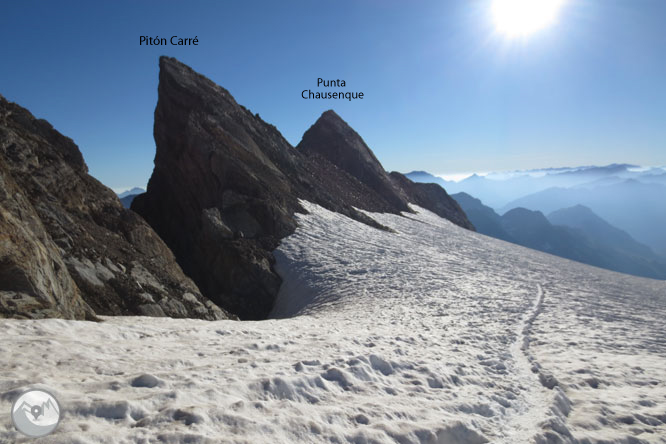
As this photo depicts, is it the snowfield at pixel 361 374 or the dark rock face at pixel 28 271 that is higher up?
the dark rock face at pixel 28 271

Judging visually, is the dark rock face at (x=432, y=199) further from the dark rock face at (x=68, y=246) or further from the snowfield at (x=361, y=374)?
the dark rock face at (x=68, y=246)

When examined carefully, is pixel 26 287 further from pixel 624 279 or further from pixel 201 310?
pixel 624 279

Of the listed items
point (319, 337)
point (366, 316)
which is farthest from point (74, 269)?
point (366, 316)

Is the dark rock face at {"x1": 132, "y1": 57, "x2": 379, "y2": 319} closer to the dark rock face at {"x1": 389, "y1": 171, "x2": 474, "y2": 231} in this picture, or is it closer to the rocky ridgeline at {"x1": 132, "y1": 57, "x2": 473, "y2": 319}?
the rocky ridgeline at {"x1": 132, "y1": 57, "x2": 473, "y2": 319}

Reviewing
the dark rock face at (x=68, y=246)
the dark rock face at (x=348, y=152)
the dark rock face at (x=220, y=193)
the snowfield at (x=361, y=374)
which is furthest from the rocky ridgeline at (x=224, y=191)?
the dark rock face at (x=348, y=152)

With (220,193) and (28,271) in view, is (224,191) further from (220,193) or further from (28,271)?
(28,271)

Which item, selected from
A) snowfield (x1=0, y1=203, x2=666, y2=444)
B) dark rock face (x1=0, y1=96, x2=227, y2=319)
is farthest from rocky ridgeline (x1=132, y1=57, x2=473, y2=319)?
snowfield (x1=0, y1=203, x2=666, y2=444)

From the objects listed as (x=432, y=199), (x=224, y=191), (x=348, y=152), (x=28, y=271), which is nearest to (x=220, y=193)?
(x=224, y=191)
